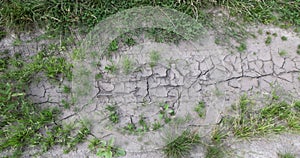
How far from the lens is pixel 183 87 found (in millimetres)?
2818

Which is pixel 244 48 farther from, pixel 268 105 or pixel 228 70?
pixel 268 105

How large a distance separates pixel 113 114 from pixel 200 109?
771 mm

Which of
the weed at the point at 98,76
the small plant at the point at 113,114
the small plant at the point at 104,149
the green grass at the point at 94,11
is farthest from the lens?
the green grass at the point at 94,11

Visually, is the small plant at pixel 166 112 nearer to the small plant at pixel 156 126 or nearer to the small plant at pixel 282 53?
the small plant at pixel 156 126

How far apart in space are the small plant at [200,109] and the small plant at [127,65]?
736 mm

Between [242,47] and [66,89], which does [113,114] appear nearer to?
[66,89]

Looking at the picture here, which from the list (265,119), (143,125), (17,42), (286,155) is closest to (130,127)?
(143,125)

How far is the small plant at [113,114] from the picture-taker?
2.62 meters

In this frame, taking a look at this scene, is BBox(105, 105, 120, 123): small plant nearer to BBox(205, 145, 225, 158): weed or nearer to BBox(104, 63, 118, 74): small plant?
BBox(104, 63, 118, 74): small plant

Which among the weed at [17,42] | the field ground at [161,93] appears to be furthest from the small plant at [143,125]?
the weed at [17,42]

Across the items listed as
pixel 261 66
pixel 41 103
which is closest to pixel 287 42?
pixel 261 66

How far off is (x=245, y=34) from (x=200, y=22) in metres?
0.48

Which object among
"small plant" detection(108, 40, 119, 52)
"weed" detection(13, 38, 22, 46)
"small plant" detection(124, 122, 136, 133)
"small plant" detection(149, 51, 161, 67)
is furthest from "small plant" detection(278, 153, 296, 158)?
"weed" detection(13, 38, 22, 46)

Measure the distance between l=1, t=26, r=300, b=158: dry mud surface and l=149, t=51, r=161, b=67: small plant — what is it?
3 centimetres
